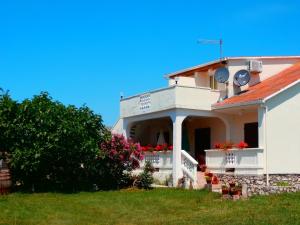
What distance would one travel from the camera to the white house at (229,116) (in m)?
23.0

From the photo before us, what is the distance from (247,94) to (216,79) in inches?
79.8

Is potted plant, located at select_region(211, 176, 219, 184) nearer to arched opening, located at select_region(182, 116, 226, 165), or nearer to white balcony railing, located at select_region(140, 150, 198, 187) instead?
white balcony railing, located at select_region(140, 150, 198, 187)

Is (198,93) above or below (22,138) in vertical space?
above

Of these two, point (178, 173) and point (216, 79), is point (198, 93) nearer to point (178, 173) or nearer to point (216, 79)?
point (216, 79)

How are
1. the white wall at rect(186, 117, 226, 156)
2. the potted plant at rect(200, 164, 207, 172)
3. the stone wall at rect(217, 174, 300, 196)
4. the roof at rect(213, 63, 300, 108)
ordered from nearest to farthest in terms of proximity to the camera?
1. the stone wall at rect(217, 174, 300, 196)
2. the roof at rect(213, 63, 300, 108)
3. the potted plant at rect(200, 164, 207, 172)
4. the white wall at rect(186, 117, 226, 156)

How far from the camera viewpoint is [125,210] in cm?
1756

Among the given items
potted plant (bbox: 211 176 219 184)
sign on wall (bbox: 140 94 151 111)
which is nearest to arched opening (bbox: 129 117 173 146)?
sign on wall (bbox: 140 94 151 111)

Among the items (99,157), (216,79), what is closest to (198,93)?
(216,79)

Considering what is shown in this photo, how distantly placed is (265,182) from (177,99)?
5.35 meters

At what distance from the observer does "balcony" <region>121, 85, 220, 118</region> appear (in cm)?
2456

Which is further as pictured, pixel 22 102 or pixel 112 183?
pixel 112 183

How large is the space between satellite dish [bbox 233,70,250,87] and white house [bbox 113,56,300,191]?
5 cm

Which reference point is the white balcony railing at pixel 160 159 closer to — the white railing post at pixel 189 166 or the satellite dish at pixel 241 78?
the white railing post at pixel 189 166

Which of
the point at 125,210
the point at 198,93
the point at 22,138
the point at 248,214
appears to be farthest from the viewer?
the point at 198,93
